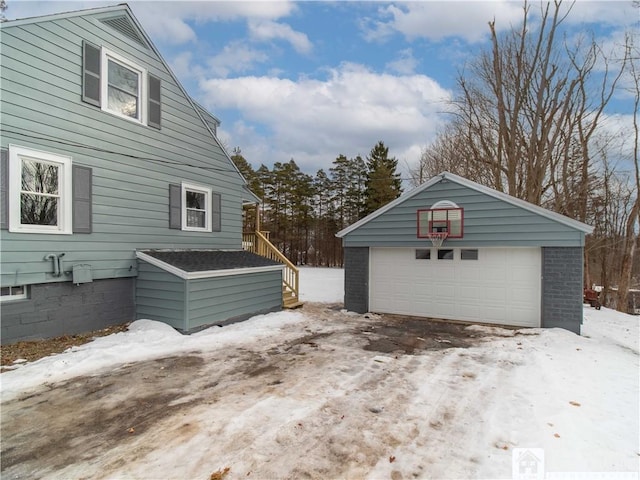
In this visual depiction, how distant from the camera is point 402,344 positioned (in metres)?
6.41

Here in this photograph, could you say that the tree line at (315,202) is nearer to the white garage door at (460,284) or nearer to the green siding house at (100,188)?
the white garage door at (460,284)

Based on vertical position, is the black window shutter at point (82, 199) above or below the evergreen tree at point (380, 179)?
below

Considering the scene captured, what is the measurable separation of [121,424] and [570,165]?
1831cm

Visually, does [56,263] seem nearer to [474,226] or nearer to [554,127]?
[474,226]

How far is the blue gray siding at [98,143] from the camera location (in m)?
5.55

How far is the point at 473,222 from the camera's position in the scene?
8469 millimetres

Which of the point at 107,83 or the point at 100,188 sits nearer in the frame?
the point at 100,188

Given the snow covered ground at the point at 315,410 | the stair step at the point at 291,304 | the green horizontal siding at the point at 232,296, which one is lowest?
the stair step at the point at 291,304

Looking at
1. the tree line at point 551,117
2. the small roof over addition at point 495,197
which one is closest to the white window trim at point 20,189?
the small roof over addition at point 495,197

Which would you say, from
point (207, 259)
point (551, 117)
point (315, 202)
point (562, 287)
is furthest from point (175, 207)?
point (315, 202)

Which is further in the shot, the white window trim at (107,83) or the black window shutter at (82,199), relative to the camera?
the white window trim at (107,83)

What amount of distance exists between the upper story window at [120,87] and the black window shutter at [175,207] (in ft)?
4.89

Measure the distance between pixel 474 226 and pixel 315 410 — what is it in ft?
21.7

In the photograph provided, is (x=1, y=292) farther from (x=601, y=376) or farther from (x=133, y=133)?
(x=601, y=376)
